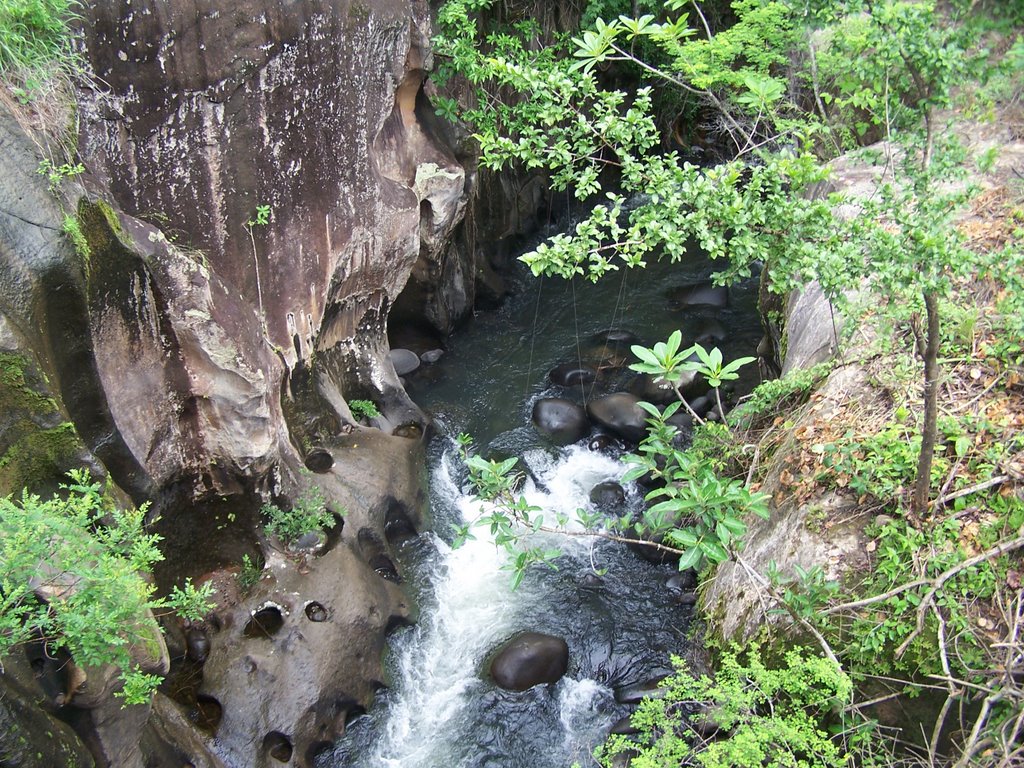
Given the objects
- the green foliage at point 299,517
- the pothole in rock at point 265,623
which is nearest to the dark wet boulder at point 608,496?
the green foliage at point 299,517

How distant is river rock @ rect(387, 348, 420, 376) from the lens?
12.2 meters

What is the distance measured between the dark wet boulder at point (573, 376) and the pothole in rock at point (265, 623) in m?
5.46

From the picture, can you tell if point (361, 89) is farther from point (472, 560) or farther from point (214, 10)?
point (472, 560)

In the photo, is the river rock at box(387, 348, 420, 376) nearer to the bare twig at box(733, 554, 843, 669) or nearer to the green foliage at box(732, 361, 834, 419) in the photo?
the green foliage at box(732, 361, 834, 419)

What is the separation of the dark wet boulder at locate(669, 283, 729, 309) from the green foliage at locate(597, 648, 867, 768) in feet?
26.9

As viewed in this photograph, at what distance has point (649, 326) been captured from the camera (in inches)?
507

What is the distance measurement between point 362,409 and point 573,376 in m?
3.32

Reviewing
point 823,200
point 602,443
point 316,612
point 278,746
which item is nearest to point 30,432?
point 316,612

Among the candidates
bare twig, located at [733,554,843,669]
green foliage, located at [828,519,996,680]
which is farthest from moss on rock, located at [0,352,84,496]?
green foliage, located at [828,519,996,680]

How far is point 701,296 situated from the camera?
13.4m

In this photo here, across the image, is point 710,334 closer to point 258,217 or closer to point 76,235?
point 258,217

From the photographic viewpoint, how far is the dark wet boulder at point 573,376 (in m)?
11.8

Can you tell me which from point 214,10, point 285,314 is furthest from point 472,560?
point 214,10

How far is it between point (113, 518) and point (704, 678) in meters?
4.56
